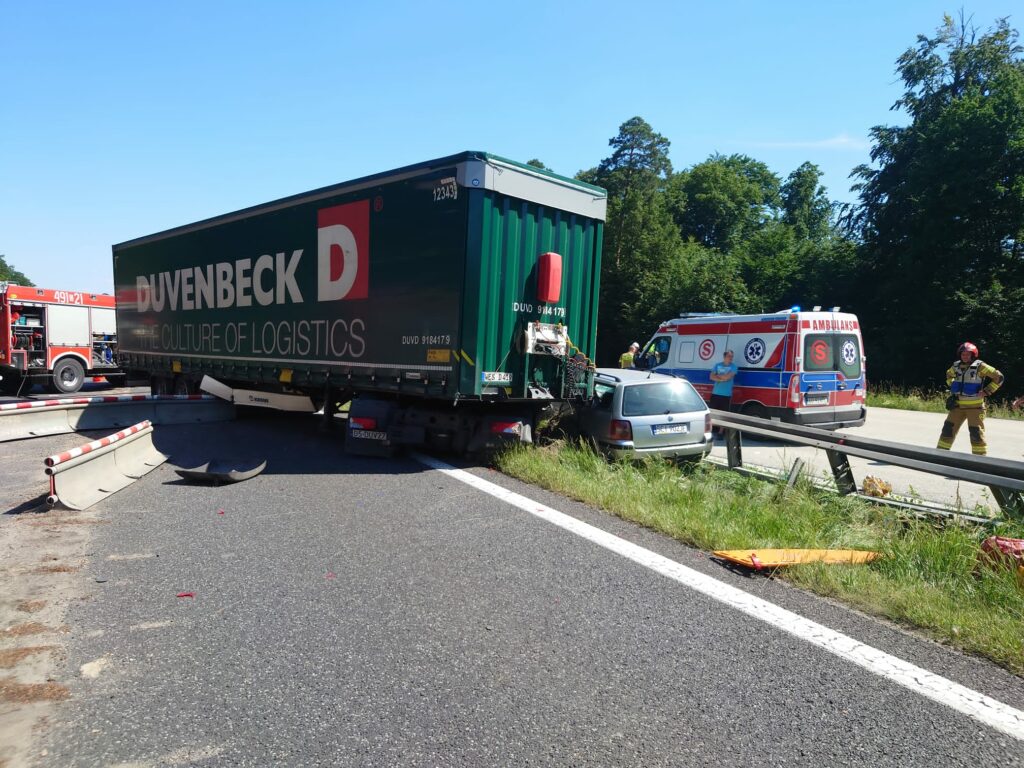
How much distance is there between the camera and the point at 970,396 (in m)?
9.58

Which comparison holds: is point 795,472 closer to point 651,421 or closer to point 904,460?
point 904,460

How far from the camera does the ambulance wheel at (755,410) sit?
38.6 ft

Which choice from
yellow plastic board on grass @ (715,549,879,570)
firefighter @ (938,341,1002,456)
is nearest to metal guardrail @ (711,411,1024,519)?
yellow plastic board on grass @ (715,549,879,570)

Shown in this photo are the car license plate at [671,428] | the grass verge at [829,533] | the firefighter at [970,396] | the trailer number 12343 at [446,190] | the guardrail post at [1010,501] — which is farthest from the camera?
the firefighter at [970,396]

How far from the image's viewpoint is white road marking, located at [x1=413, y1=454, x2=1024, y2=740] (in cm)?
292

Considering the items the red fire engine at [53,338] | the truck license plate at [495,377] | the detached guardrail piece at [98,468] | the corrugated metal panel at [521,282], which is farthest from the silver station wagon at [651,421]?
the red fire engine at [53,338]

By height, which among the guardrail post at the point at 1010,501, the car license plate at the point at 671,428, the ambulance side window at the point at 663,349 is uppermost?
Result: the ambulance side window at the point at 663,349

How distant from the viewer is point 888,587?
427 cm

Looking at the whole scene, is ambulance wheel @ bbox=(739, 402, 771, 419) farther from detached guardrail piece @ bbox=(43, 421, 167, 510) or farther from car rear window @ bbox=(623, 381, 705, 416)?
detached guardrail piece @ bbox=(43, 421, 167, 510)

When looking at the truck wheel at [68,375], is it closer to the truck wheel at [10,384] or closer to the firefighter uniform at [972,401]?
the truck wheel at [10,384]

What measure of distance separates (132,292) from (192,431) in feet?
19.1

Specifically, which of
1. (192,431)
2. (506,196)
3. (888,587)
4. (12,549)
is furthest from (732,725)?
(192,431)

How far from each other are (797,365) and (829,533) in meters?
6.58

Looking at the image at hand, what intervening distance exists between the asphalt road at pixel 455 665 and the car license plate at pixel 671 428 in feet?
9.14
